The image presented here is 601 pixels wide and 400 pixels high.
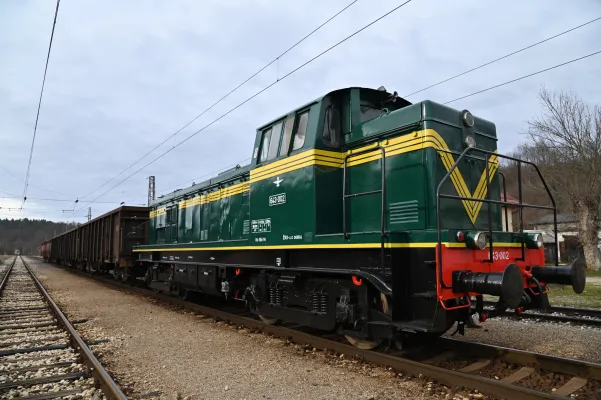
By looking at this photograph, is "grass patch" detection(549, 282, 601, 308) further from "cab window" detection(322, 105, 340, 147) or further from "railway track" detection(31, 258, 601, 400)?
"cab window" detection(322, 105, 340, 147)

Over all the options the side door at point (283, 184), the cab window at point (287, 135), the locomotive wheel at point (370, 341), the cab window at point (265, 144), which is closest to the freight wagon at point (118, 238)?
the side door at point (283, 184)

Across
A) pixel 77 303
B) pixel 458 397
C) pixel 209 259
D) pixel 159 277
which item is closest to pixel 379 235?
pixel 458 397

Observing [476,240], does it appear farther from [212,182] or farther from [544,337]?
[212,182]

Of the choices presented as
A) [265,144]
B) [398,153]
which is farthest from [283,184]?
[398,153]

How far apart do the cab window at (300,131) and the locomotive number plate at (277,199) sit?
0.78 meters

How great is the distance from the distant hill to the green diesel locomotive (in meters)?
109

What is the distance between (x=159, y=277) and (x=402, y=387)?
31.1 feet

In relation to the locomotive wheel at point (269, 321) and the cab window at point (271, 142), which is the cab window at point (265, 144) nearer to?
the cab window at point (271, 142)

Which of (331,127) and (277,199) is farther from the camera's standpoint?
(277,199)

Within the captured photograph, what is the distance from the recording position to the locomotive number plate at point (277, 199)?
6.63 meters

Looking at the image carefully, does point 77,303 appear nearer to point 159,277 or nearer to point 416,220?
point 159,277

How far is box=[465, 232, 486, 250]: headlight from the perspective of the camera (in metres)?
4.70

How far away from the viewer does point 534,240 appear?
5.56 m

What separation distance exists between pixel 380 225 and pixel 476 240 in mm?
1310
